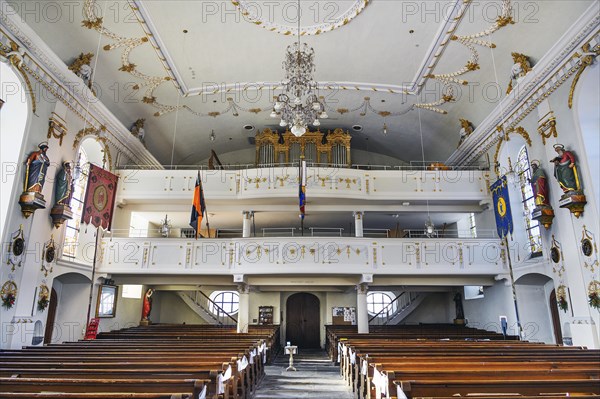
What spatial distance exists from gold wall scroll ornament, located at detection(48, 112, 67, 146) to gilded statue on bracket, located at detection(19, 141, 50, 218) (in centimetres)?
91

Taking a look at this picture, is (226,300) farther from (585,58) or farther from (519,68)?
(585,58)

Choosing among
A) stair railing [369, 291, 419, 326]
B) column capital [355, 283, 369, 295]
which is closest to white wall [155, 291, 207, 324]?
stair railing [369, 291, 419, 326]

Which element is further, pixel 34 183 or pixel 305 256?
pixel 305 256

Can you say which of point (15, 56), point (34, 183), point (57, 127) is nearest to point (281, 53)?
point (57, 127)

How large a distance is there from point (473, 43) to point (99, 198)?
37.0 ft

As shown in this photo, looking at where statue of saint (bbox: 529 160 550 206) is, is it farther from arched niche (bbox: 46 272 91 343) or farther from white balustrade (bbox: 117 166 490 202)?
arched niche (bbox: 46 272 91 343)

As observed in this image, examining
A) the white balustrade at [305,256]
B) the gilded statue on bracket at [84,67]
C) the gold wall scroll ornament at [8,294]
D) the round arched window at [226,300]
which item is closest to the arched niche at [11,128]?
the gold wall scroll ornament at [8,294]

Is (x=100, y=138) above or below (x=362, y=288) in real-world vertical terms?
above

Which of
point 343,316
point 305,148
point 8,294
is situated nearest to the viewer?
point 8,294

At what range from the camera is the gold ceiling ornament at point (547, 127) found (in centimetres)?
951

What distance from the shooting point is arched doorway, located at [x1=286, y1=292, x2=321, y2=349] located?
17362mm

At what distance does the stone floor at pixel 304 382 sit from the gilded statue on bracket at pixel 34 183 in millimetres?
6185

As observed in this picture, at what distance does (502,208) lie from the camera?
38.7 feet

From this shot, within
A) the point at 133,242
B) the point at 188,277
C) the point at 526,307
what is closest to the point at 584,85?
the point at 526,307
